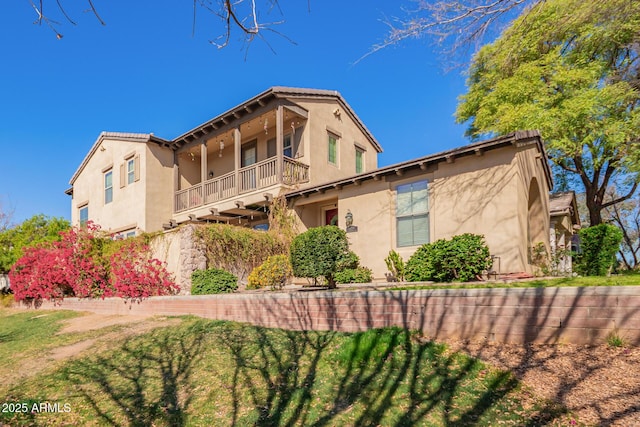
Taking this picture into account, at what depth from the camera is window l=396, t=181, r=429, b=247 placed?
37.9 feet

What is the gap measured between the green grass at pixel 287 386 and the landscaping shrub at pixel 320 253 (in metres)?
3.68

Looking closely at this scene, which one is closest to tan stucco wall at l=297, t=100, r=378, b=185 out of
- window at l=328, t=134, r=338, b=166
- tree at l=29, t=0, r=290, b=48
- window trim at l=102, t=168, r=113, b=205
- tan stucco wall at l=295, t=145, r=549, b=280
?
window at l=328, t=134, r=338, b=166

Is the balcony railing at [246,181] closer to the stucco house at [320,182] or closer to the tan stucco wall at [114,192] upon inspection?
the stucco house at [320,182]

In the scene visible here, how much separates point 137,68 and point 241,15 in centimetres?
1203

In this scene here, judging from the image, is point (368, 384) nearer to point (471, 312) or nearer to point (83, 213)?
point (471, 312)

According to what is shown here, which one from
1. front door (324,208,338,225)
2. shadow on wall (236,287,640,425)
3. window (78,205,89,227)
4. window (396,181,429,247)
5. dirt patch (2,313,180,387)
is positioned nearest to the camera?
shadow on wall (236,287,640,425)

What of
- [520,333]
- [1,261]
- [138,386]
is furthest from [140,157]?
[520,333]

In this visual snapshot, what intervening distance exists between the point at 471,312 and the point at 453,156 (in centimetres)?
618

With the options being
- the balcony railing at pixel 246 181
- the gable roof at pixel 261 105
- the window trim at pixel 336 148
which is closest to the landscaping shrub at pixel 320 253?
the balcony railing at pixel 246 181

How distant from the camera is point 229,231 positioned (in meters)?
12.9

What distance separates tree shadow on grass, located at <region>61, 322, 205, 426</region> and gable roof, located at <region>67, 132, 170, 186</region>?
13.7m

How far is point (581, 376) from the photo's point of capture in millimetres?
4121

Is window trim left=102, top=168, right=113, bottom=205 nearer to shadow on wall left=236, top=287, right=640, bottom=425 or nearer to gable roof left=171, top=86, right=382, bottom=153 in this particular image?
gable roof left=171, top=86, right=382, bottom=153

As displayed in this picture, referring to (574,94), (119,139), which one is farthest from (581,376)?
(119,139)
